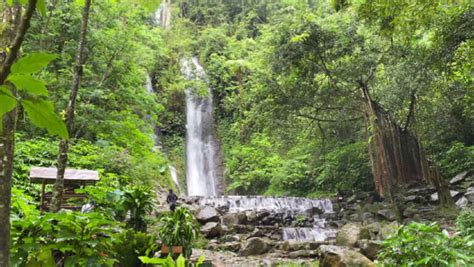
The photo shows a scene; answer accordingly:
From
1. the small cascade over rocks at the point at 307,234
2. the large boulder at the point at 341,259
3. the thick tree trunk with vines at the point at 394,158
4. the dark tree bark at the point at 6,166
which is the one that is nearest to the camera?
the dark tree bark at the point at 6,166

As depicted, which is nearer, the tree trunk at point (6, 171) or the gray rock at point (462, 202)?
the tree trunk at point (6, 171)

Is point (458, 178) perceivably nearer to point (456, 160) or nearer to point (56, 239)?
point (456, 160)

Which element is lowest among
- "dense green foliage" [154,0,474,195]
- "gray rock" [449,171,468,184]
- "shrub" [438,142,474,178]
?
"gray rock" [449,171,468,184]

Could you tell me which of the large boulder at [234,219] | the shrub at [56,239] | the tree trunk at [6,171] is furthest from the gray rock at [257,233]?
the tree trunk at [6,171]

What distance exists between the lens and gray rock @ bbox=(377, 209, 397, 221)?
12464 mm

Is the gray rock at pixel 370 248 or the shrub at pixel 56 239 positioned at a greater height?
the shrub at pixel 56 239

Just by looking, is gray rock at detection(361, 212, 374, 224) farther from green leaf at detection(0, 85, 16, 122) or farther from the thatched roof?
green leaf at detection(0, 85, 16, 122)

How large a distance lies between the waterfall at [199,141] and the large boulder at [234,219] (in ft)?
25.0

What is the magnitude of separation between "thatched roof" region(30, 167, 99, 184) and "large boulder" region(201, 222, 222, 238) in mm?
4248

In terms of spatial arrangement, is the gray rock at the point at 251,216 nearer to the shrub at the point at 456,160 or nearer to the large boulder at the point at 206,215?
the large boulder at the point at 206,215

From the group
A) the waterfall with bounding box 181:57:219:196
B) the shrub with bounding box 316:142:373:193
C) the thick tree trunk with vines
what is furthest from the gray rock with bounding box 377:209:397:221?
the waterfall with bounding box 181:57:219:196

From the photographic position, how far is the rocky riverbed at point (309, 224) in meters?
8.51

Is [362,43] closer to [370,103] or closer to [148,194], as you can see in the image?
[370,103]

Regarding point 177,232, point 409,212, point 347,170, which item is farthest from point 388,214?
point 177,232
